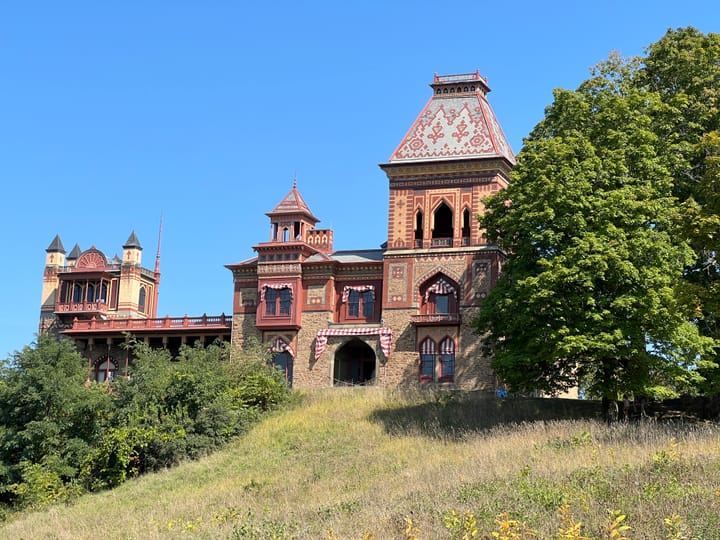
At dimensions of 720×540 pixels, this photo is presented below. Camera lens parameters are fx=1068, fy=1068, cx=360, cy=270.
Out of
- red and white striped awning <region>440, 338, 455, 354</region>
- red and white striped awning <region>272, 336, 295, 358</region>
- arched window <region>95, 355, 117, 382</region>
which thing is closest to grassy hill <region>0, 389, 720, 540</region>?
red and white striped awning <region>440, 338, 455, 354</region>

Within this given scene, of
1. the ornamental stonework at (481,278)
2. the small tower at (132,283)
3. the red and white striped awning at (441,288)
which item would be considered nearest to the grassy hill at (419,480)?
the red and white striped awning at (441,288)

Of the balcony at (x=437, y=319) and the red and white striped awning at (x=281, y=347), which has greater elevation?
the balcony at (x=437, y=319)

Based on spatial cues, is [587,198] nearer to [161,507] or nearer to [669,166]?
[669,166]

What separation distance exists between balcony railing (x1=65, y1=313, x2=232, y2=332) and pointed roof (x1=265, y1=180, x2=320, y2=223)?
7208mm

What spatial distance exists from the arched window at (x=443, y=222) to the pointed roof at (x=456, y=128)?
2.64 metres

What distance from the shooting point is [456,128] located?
5406 cm

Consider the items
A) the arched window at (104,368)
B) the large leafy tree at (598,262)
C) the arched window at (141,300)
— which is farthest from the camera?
the arched window at (141,300)

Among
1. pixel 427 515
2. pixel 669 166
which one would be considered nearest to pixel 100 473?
pixel 427 515

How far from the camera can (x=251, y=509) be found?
2828 centimetres

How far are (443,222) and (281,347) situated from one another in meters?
10.5

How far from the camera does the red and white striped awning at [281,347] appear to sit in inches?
2149

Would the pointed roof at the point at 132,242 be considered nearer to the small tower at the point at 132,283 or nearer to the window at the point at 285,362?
the small tower at the point at 132,283

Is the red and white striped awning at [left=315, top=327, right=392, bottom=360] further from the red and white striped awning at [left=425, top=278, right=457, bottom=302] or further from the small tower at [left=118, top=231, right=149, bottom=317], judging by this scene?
the small tower at [left=118, top=231, right=149, bottom=317]

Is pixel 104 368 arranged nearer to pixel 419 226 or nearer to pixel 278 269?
pixel 278 269
